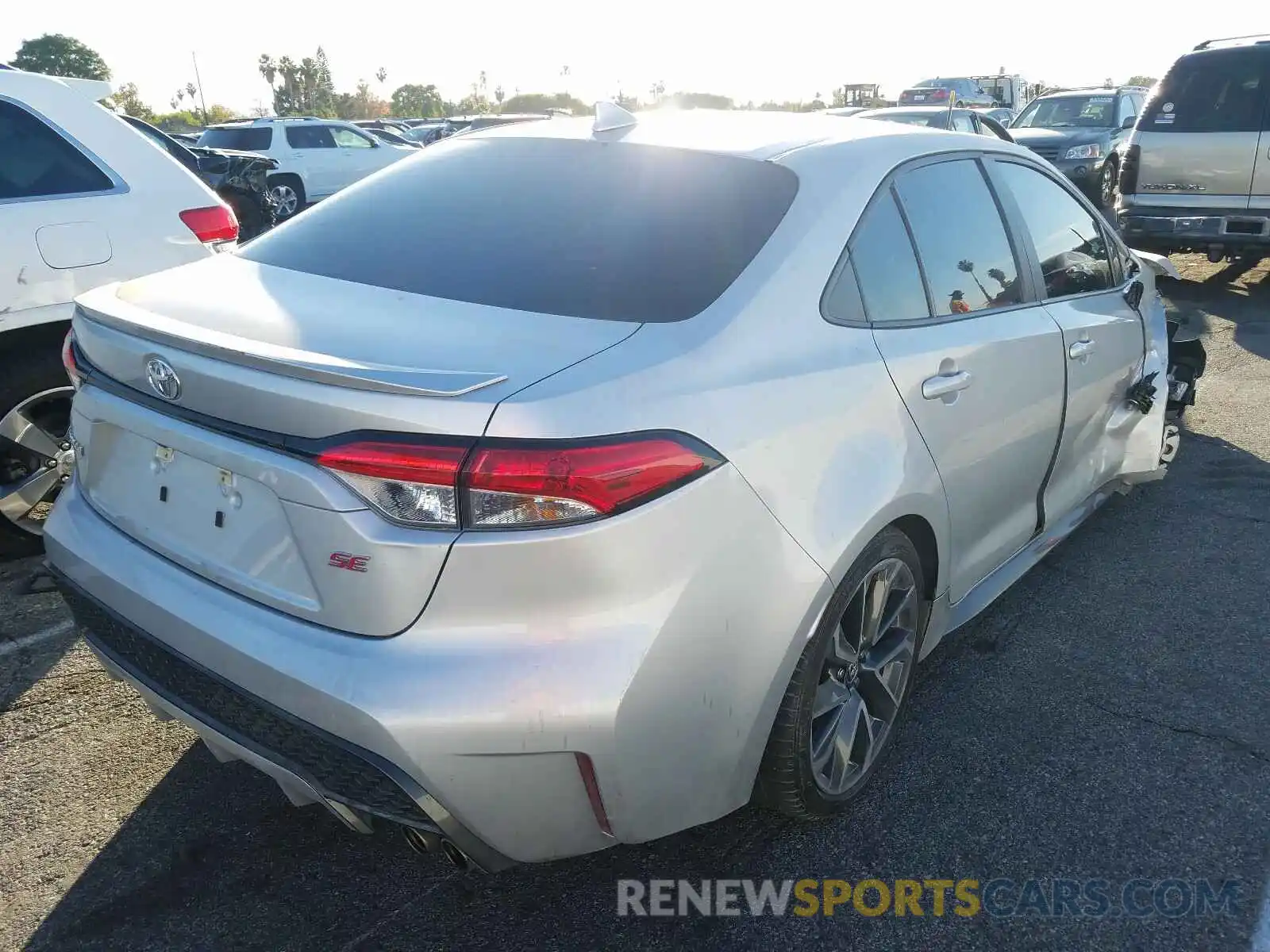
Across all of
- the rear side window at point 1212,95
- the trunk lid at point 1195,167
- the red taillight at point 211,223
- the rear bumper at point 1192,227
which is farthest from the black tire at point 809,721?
the rear side window at point 1212,95

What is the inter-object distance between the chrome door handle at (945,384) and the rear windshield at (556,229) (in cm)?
56

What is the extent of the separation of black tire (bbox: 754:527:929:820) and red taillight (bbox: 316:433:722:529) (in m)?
0.66

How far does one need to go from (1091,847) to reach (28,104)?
14.6 ft

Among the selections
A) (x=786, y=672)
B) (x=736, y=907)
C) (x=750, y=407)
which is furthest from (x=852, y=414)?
(x=736, y=907)

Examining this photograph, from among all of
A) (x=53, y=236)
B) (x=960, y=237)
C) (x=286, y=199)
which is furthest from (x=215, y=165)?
(x=960, y=237)

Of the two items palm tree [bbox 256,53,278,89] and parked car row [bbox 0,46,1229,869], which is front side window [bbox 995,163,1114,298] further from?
palm tree [bbox 256,53,278,89]

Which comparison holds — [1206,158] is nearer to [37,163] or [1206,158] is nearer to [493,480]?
[37,163]

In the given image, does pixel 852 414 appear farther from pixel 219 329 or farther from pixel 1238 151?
pixel 1238 151

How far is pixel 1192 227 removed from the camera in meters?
8.55

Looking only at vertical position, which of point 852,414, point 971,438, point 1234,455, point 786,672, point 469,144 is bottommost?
point 1234,455

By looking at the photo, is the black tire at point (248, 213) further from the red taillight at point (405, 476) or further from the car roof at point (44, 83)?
the red taillight at point (405, 476)

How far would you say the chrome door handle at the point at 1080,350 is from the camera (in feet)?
11.0

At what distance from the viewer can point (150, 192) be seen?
4.19m

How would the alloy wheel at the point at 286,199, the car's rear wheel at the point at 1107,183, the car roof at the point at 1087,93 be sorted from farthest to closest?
1. the alloy wheel at the point at 286,199
2. the car roof at the point at 1087,93
3. the car's rear wheel at the point at 1107,183
